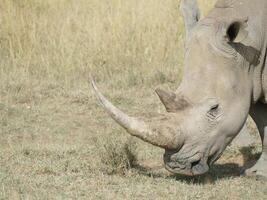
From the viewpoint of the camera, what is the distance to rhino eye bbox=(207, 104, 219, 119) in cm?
562

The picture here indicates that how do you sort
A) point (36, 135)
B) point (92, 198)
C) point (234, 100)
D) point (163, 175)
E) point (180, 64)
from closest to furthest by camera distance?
point (92, 198), point (234, 100), point (163, 175), point (36, 135), point (180, 64)

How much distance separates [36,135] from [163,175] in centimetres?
207

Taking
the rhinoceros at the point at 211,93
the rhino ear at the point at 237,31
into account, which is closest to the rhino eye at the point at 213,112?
the rhinoceros at the point at 211,93

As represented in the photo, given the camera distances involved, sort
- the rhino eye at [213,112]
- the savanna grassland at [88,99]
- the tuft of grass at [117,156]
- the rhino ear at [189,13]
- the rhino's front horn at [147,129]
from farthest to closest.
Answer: the rhino ear at [189,13] → the tuft of grass at [117,156] → the savanna grassland at [88,99] → the rhino eye at [213,112] → the rhino's front horn at [147,129]

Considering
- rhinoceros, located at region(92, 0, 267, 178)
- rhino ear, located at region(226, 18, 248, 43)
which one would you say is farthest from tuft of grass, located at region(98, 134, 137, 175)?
rhino ear, located at region(226, 18, 248, 43)

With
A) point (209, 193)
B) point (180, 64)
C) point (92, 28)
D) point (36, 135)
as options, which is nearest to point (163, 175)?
point (209, 193)

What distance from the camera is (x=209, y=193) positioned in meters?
5.57

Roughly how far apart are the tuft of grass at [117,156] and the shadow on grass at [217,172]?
0.38 feet

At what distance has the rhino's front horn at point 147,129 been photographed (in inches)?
213

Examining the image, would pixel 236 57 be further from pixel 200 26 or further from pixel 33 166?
pixel 33 166

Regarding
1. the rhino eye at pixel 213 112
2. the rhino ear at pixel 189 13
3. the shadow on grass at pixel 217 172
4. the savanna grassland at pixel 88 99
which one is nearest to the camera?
the rhino eye at pixel 213 112

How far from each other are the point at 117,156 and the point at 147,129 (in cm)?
79

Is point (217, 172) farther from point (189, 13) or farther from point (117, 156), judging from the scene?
point (189, 13)

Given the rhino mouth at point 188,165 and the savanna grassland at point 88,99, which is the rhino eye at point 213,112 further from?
the savanna grassland at point 88,99
